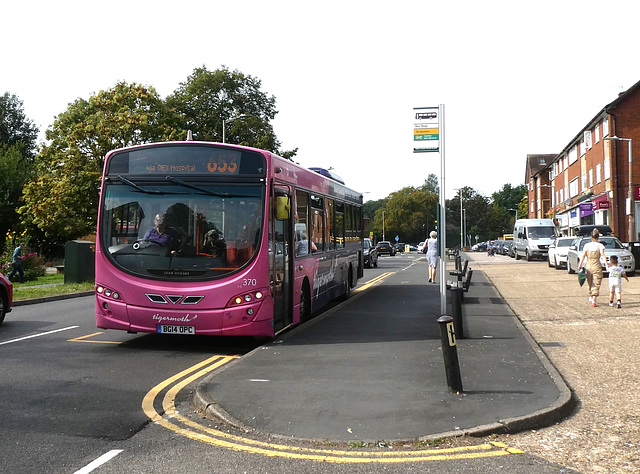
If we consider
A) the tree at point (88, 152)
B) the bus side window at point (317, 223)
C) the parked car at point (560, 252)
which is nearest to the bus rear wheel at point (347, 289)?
the bus side window at point (317, 223)

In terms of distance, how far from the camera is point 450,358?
645 centimetres

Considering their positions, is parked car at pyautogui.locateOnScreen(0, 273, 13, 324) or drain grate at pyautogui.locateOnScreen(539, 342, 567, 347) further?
parked car at pyautogui.locateOnScreen(0, 273, 13, 324)

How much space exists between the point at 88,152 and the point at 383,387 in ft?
121

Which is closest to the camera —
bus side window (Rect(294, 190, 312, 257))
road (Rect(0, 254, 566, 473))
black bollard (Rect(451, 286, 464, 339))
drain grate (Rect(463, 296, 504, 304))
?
road (Rect(0, 254, 566, 473))

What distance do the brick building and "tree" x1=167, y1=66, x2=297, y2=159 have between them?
21658 millimetres

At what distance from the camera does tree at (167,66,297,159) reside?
161 feet

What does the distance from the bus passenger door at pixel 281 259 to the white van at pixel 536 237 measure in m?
37.3

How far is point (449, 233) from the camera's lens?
22.5 m

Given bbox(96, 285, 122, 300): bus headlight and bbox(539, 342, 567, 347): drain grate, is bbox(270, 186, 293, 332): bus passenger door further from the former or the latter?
bbox(539, 342, 567, 347): drain grate

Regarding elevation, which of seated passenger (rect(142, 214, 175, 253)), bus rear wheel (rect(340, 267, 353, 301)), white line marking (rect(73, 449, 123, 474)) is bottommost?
white line marking (rect(73, 449, 123, 474))

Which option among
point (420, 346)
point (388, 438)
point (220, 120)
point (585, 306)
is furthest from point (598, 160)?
point (388, 438)

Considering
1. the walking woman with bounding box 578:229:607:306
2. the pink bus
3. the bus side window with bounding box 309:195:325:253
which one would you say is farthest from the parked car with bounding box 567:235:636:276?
the pink bus

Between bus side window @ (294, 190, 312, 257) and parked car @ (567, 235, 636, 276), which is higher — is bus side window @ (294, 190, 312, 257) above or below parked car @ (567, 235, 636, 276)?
above

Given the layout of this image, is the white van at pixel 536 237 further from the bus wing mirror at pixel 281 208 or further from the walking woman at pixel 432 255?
the bus wing mirror at pixel 281 208
